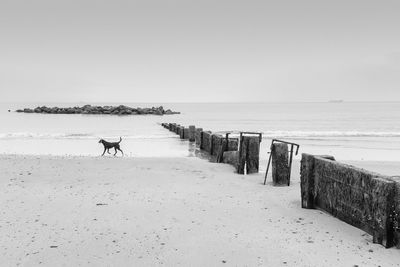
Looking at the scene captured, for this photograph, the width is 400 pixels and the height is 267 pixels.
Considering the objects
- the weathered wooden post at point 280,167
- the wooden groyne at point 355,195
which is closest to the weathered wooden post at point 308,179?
the wooden groyne at point 355,195

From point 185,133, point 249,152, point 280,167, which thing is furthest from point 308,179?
point 185,133

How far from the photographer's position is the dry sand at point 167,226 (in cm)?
501

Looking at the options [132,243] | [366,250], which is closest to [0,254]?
[132,243]

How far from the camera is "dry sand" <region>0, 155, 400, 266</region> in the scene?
16.4ft

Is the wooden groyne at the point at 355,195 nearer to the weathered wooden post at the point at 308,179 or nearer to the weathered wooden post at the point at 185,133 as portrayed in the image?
the weathered wooden post at the point at 308,179

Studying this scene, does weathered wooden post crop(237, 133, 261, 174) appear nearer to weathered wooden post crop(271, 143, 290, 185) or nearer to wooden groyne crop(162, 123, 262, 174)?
wooden groyne crop(162, 123, 262, 174)

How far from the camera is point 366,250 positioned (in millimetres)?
5125

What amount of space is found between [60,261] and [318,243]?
348 centimetres

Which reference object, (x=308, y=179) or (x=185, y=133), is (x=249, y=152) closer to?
(x=308, y=179)

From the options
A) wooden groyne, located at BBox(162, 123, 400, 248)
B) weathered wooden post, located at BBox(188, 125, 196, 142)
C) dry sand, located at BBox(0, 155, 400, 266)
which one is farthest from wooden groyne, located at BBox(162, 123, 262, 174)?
weathered wooden post, located at BBox(188, 125, 196, 142)

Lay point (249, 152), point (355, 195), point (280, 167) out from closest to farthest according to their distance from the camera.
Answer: point (355, 195) → point (280, 167) → point (249, 152)

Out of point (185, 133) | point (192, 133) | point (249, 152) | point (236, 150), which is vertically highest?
point (249, 152)

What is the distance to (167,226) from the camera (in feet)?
20.3

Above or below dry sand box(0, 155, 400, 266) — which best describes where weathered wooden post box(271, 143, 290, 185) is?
above
